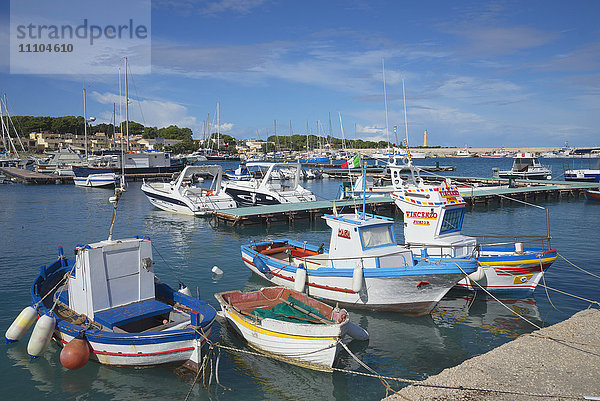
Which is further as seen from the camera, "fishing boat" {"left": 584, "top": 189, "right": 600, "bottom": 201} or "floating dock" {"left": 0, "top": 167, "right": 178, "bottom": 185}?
"floating dock" {"left": 0, "top": 167, "right": 178, "bottom": 185}

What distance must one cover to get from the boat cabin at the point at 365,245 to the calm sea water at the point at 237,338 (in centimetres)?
168

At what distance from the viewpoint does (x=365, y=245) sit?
1444 cm

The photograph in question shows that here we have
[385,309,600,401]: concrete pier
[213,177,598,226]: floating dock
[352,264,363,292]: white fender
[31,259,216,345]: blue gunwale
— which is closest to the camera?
[385,309,600,401]: concrete pier

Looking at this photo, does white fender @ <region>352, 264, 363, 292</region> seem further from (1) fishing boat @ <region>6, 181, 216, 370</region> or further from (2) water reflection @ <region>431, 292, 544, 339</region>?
(1) fishing boat @ <region>6, 181, 216, 370</region>

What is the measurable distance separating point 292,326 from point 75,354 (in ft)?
15.7

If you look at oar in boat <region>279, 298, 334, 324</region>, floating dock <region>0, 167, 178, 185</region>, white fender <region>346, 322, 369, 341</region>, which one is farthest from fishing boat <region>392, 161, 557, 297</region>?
floating dock <region>0, 167, 178, 185</region>

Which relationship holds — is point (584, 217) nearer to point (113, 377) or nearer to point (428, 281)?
point (428, 281)

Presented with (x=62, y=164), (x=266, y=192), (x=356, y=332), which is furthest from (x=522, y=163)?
(x=62, y=164)

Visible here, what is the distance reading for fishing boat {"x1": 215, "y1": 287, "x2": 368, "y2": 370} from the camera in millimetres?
9961

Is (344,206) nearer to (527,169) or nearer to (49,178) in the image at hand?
(527,169)

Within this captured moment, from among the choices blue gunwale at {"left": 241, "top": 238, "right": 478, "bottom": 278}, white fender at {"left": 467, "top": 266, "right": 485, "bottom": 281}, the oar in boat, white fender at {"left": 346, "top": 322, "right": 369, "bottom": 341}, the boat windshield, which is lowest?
white fender at {"left": 346, "top": 322, "right": 369, "bottom": 341}

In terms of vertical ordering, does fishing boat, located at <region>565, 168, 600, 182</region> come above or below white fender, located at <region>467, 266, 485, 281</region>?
above

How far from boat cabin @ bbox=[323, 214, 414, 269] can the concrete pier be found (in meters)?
4.51

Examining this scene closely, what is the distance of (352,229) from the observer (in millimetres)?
14445
